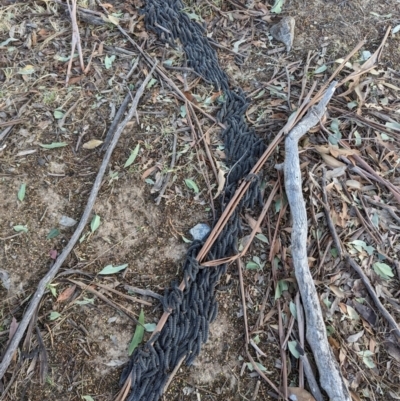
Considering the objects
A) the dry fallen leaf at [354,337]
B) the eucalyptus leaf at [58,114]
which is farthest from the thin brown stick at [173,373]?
the eucalyptus leaf at [58,114]

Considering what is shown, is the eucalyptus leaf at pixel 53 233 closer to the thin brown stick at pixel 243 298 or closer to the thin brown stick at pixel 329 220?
the thin brown stick at pixel 243 298

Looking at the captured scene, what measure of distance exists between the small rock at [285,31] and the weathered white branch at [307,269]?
0.61 m

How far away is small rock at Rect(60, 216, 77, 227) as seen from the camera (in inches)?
84.0

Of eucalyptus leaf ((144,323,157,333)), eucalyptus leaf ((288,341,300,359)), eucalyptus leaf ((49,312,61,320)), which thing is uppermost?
eucalyptus leaf ((288,341,300,359))

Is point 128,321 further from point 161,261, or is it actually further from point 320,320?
point 320,320

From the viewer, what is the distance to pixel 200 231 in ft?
7.09

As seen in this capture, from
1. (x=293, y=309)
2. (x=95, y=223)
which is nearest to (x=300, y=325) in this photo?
(x=293, y=309)

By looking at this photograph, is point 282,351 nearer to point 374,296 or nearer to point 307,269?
point 307,269

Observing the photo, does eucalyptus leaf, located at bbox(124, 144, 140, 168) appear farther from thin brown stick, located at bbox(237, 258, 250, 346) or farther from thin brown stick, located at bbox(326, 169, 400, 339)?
thin brown stick, located at bbox(326, 169, 400, 339)

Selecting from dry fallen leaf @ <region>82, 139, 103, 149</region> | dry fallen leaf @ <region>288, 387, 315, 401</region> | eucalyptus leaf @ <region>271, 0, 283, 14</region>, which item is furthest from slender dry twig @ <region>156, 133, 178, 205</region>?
eucalyptus leaf @ <region>271, 0, 283, 14</region>

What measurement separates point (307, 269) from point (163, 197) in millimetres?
841

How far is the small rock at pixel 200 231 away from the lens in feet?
7.06

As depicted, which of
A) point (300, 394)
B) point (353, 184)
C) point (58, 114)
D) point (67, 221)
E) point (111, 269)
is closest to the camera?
point (300, 394)

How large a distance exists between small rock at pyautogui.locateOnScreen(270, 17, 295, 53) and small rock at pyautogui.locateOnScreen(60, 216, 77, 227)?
70.3 inches
